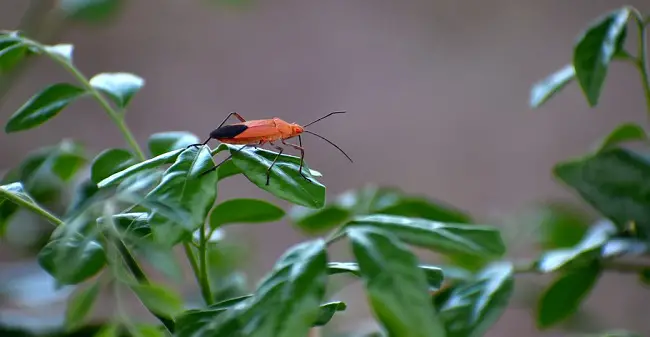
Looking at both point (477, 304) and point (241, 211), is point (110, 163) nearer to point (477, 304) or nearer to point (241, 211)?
point (241, 211)

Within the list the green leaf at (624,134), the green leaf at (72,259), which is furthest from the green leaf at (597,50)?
the green leaf at (72,259)

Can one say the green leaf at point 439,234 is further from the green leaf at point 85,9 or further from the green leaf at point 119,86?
the green leaf at point 85,9

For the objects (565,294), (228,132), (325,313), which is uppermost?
(228,132)

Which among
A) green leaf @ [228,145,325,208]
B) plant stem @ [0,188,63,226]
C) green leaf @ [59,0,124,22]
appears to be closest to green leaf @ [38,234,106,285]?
plant stem @ [0,188,63,226]

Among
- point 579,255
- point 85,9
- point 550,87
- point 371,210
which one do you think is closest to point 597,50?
point 550,87

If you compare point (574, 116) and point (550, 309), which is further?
point (574, 116)

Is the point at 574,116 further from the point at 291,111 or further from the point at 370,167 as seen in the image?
the point at 291,111

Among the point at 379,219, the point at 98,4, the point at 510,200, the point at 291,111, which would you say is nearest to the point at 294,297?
the point at 379,219
